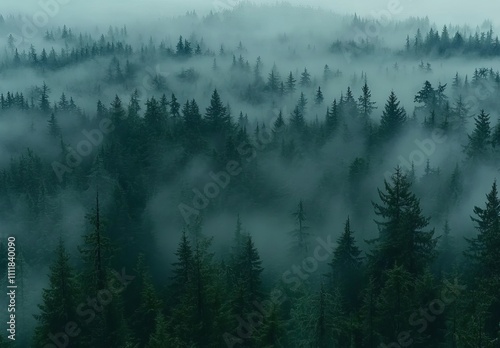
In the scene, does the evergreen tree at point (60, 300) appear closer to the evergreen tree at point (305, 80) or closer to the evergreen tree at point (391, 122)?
the evergreen tree at point (391, 122)

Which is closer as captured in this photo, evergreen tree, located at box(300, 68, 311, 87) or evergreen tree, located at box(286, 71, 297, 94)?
evergreen tree, located at box(286, 71, 297, 94)

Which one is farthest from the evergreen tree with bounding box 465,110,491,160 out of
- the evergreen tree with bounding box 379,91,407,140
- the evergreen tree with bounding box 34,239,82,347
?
the evergreen tree with bounding box 34,239,82,347

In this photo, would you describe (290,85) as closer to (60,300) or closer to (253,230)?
(253,230)

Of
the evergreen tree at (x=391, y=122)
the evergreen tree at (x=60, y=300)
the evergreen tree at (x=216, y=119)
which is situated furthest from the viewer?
the evergreen tree at (x=216, y=119)

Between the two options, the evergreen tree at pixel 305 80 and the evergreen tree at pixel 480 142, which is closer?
the evergreen tree at pixel 480 142

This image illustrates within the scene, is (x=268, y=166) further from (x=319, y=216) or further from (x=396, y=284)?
(x=396, y=284)

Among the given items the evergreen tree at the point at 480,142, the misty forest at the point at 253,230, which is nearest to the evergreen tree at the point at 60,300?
the misty forest at the point at 253,230

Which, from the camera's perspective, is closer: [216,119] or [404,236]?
[404,236]

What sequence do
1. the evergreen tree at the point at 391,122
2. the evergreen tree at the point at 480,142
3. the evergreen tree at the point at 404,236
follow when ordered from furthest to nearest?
1. the evergreen tree at the point at 391,122
2. the evergreen tree at the point at 480,142
3. the evergreen tree at the point at 404,236

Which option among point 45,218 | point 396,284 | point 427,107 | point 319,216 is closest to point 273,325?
point 396,284

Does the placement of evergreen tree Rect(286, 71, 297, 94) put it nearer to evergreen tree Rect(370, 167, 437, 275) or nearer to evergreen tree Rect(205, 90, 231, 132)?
evergreen tree Rect(205, 90, 231, 132)

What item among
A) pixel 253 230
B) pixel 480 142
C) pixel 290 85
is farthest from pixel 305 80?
pixel 480 142
